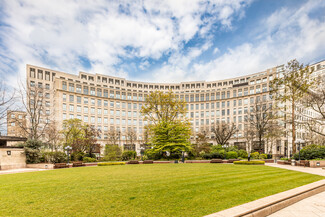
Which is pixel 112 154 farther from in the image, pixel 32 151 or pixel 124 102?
pixel 124 102

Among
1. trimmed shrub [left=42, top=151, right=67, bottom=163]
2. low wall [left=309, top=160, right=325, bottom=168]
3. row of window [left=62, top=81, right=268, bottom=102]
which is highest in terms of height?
row of window [left=62, top=81, right=268, bottom=102]

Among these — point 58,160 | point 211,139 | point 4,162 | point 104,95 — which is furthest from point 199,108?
point 4,162

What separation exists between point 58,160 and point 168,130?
64.0 ft

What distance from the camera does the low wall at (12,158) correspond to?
24.3 metres

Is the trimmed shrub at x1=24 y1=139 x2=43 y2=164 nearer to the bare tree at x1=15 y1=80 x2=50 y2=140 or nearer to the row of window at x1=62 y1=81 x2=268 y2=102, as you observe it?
the bare tree at x1=15 y1=80 x2=50 y2=140

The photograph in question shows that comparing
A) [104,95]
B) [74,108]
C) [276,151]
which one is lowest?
[276,151]

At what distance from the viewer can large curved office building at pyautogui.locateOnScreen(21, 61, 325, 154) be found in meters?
65.9

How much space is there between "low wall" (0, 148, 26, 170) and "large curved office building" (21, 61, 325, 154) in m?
39.2

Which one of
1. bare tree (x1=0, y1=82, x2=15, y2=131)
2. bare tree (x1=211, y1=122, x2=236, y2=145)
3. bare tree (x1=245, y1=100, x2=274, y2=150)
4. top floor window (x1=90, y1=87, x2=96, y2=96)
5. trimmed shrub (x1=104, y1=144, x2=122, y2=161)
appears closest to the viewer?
bare tree (x1=0, y1=82, x2=15, y2=131)

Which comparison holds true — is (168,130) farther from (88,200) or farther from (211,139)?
(211,139)

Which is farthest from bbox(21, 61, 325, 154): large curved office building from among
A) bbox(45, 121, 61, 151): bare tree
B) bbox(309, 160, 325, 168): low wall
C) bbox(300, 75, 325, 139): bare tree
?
bbox(309, 160, 325, 168): low wall

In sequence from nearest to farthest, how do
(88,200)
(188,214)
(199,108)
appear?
1. (188,214)
2. (88,200)
3. (199,108)

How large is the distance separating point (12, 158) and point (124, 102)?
5315 centimetres

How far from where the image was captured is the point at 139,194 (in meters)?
7.72
